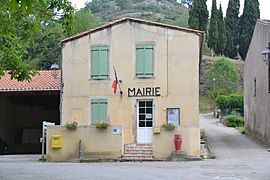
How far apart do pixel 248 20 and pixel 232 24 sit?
302 cm

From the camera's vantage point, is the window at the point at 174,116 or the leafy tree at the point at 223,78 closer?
the window at the point at 174,116

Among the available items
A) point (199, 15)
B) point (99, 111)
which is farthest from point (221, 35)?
point (99, 111)

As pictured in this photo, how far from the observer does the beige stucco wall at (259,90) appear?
2370 centimetres

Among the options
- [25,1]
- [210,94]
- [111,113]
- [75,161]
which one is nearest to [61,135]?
[75,161]

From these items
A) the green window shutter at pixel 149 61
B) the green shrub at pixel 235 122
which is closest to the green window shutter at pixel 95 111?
the green window shutter at pixel 149 61

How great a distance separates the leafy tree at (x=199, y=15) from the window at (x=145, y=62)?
3983 cm

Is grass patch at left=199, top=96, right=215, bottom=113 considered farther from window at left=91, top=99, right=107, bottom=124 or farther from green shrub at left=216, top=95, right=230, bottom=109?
window at left=91, top=99, right=107, bottom=124

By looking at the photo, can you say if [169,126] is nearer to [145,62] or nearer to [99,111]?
[145,62]

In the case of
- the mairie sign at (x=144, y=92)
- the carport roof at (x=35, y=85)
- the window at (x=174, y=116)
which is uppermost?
the carport roof at (x=35, y=85)

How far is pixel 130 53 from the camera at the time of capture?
2114cm

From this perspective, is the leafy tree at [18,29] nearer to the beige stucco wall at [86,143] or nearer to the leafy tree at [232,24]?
the beige stucco wall at [86,143]

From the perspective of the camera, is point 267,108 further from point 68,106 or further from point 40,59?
point 40,59

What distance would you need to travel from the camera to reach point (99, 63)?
2131cm

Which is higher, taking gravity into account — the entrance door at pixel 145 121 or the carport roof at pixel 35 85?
the carport roof at pixel 35 85
